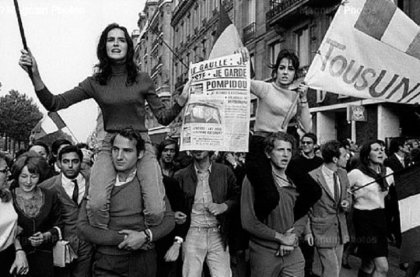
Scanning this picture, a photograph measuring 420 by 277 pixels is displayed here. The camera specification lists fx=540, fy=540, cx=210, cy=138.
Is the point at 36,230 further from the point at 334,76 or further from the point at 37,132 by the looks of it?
the point at 37,132

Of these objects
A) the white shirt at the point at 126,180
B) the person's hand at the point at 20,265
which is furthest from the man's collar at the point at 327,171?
the person's hand at the point at 20,265

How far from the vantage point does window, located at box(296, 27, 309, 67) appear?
21.0m

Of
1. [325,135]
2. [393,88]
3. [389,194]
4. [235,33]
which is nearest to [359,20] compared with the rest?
[393,88]

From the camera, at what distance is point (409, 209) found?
193 inches

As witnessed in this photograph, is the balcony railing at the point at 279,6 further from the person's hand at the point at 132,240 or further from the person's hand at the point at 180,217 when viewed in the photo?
the person's hand at the point at 132,240

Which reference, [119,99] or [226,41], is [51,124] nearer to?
[226,41]

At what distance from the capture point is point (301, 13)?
20875 millimetres

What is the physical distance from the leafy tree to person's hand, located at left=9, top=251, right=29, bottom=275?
5728cm

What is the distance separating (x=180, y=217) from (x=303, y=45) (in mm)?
17392

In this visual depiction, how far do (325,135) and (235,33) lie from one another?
14453 millimetres

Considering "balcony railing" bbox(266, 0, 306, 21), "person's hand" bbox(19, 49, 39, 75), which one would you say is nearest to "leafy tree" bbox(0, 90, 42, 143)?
"balcony railing" bbox(266, 0, 306, 21)

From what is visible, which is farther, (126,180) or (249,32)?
(249,32)

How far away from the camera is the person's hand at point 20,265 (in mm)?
4191

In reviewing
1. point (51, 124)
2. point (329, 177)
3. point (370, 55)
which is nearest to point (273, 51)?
point (51, 124)
